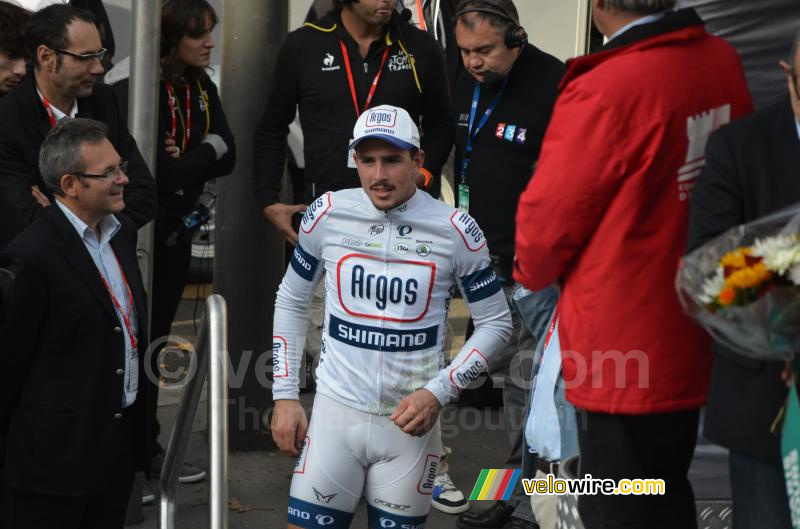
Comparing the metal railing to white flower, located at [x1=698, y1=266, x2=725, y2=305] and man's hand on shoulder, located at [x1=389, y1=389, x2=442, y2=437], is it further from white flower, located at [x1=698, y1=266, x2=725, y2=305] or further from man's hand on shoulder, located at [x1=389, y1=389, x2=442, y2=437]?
white flower, located at [x1=698, y1=266, x2=725, y2=305]

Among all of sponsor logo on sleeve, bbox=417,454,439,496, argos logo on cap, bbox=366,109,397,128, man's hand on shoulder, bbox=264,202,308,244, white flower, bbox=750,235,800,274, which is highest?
argos logo on cap, bbox=366,109,397,128

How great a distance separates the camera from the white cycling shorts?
4324mm

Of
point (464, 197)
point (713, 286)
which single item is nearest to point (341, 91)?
point (464, 197)

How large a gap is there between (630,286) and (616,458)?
526mm

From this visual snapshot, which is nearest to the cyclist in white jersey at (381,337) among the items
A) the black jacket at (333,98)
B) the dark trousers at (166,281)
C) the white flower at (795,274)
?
the black jacket at (333,98)

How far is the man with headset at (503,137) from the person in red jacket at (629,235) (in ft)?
6.22

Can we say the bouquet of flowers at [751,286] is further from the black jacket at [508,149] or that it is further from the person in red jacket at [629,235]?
the black jacket at [508,149]

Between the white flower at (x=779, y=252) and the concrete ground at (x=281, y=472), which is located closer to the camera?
the white flower at (x=779, y=252)

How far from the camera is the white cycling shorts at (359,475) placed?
4.32 meters

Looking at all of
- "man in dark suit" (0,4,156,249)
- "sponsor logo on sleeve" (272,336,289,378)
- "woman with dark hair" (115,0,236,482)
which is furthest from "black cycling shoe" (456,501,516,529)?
"man in dark suit" (0,4,156,249)

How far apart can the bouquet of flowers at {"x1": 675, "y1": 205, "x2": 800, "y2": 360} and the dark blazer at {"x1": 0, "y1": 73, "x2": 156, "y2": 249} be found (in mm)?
2816

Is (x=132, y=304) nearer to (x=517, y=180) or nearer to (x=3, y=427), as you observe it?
(x=3, y=427)

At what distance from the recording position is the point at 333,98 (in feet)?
19.8

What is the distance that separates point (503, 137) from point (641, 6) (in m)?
2.01
